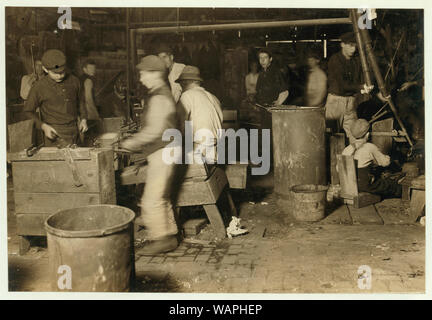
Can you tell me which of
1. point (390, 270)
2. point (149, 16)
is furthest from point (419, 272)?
point (149, 16)

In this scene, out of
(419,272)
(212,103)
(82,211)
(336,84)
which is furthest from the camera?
(336,84)

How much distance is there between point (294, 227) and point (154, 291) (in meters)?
2.32

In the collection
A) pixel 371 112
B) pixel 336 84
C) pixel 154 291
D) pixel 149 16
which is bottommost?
pixel 154 291

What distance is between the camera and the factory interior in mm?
4660

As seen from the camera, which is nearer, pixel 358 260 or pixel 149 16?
pixel 358 260

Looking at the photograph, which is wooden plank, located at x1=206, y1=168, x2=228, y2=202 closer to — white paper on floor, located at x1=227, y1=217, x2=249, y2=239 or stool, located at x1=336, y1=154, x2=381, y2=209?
white paper on floor, located at x1=227, y1=217, x2=249, y2=239

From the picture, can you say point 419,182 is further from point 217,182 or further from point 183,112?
point 183,112

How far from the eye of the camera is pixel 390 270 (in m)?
4.87

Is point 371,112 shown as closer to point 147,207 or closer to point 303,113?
point 303,113

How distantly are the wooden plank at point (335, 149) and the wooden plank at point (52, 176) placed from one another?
389 cm

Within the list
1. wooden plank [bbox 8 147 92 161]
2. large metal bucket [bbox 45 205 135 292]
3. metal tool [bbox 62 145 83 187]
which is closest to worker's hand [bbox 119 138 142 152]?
wooden plank [bbox 8 147 92 161]

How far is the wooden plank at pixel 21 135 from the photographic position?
573 cm

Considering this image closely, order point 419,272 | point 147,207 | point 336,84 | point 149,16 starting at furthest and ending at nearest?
point 149,16, point 336,84, point 147,207, point 419,272

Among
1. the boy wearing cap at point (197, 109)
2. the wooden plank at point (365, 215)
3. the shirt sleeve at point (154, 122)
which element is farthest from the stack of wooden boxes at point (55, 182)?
the wooden plank at point (365, 215)
